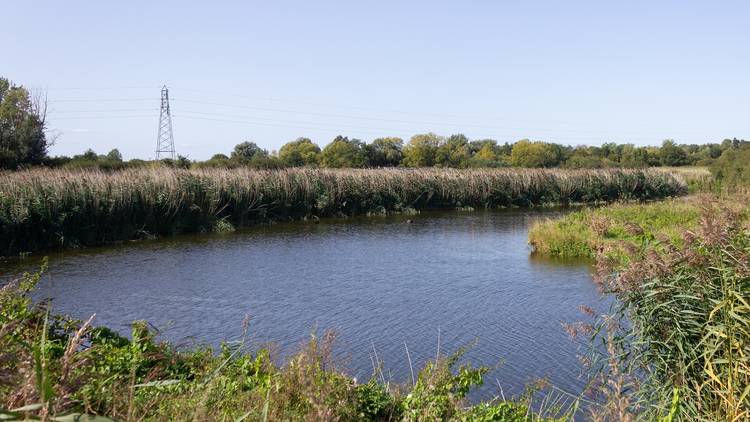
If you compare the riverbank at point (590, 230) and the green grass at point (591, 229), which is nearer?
the riverbank at point (590, 230)

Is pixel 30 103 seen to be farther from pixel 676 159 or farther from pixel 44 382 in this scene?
pixel 676 159

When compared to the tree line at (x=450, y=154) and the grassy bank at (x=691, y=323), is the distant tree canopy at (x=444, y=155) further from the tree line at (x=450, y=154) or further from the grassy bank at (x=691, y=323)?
the grassy bank at (x=691, y=323)

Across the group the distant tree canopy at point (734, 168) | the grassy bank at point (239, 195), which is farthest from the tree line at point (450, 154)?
the distant tree canopy at point (734, 168)


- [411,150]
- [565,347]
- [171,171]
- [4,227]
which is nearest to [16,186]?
[4,227]

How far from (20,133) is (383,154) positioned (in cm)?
4425

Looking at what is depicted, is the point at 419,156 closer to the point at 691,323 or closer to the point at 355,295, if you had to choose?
the point at 355,295

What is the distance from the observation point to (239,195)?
98.9 ft

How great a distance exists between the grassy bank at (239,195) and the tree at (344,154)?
22.2 metres

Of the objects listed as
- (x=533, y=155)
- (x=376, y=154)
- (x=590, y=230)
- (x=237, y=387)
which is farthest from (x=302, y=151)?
(x=237, y=387)

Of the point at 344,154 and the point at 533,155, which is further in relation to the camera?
the point at 533,155

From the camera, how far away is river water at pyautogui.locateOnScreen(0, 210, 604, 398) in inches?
439

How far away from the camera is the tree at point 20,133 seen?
33219mm

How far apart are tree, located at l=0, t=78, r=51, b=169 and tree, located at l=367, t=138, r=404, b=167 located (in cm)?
3708

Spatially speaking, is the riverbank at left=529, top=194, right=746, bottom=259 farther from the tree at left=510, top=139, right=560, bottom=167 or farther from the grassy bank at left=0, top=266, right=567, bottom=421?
the tree at left=510, top=139, right=560, bottom=167
